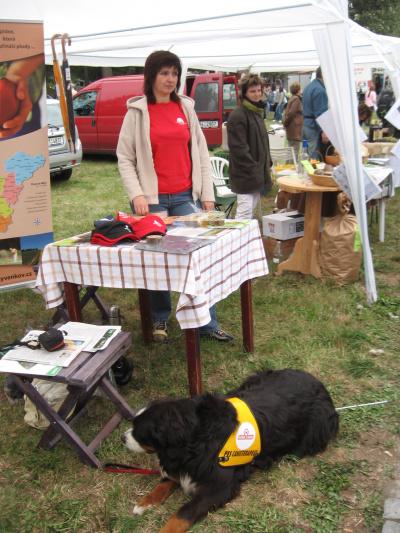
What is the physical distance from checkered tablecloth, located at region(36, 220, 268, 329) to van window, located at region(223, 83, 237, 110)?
1156 centimetres

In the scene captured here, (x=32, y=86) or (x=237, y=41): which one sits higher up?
(x=237, y=41)

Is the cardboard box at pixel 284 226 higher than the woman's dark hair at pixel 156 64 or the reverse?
the reverse

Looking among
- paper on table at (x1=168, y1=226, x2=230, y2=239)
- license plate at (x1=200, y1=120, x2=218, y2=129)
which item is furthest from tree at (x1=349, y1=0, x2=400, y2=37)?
paper on table at (x1=168, y1=226, x2=230, y2=239)

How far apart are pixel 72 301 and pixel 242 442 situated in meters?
1.35

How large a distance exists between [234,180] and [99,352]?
3.30m

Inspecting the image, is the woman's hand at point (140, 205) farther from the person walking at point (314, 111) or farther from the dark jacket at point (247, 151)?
the person walking at point (314, 111)

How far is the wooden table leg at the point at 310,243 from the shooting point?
16.1 feet

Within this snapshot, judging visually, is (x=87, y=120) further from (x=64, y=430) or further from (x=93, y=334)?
(x=64, y=430)

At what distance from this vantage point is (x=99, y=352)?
2.54 m

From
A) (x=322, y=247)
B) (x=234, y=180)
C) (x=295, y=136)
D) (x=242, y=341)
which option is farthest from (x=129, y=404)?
(x=295, y=136)

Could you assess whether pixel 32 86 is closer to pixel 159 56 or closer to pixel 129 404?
pixel 159 56

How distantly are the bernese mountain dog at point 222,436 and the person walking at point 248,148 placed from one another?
3.08m

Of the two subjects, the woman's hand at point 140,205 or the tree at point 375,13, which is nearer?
the woman's hand at point 140,205

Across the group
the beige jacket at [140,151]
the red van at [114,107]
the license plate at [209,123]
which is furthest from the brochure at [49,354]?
the license plate at [209,123]
